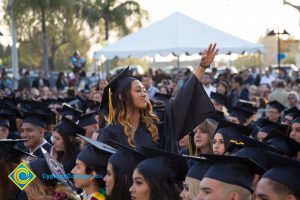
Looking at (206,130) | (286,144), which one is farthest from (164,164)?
(286,144)

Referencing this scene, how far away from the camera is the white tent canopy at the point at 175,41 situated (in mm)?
20250

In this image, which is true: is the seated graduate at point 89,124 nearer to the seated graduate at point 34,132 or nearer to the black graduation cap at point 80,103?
the seated graduate at point 34,132

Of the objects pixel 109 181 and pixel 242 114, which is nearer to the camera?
pixel 109 181

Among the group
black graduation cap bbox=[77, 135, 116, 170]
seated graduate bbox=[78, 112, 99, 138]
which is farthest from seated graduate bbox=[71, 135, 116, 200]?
seated graduate bbox=[78, 112, 99, 138]

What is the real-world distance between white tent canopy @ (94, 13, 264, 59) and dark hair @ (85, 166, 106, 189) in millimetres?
13250

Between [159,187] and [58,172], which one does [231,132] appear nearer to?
[58,172]

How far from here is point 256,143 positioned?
21.2 feet

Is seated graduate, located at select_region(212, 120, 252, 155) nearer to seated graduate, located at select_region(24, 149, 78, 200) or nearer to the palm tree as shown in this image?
seated graduate, located at select_region(24, 149, 78, 200)

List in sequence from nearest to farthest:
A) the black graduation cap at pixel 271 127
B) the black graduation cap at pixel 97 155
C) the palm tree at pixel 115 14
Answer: the black graduation cap at pixel 97 155, the black graduation cap at pixel 271 127, the palm tree at pixel 115 14

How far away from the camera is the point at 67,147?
8.94m

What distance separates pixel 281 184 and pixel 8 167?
3537 millimetres

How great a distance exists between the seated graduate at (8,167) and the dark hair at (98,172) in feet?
3.42

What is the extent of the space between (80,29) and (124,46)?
32.3 m

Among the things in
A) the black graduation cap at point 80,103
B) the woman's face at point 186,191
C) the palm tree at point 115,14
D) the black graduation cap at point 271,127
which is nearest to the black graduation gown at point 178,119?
the woman's face at point 186,191
